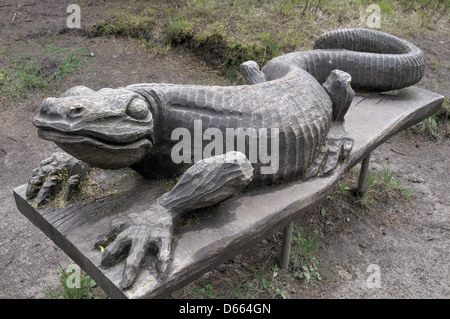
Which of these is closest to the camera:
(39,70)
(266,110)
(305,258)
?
(266,110)

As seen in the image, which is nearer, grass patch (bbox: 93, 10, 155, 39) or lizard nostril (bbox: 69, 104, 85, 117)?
lizard nostril (bbox: 69, 104, 85, 117)

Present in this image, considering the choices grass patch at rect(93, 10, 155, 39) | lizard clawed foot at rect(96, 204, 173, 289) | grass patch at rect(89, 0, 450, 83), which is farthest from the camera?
grass patch at rect(93, 10, 155, 39)

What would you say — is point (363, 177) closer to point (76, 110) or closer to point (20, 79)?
point (76, 110)

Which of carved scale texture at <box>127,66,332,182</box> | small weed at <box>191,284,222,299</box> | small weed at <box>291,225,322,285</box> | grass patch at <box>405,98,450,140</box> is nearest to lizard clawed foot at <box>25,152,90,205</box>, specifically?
carved scale texture at <box>127,66,332,182</box>

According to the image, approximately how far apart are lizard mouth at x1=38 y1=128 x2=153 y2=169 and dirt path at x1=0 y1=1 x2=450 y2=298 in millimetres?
1119

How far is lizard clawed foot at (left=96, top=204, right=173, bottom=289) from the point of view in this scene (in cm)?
177

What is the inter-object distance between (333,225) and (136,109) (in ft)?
6.59

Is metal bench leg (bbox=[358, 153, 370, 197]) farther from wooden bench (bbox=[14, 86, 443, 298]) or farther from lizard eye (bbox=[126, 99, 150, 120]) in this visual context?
lizard eye (bbox=[126, 99, 150, 120])

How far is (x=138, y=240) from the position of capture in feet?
6.01

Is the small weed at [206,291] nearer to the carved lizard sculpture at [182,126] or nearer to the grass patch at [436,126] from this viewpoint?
the carved lizard sculpture at [182,126]

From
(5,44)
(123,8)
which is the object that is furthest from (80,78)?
(123,8)

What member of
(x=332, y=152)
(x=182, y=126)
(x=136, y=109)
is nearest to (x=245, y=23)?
(x=332, y=152)

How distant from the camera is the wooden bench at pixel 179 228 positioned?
1.82 meters

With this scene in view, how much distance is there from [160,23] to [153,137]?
409 cm
